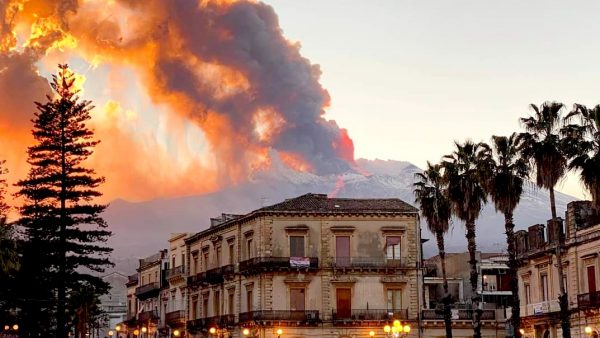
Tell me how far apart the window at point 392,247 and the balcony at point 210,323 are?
13230 millimetres

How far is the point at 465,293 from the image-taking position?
8556 centimetres

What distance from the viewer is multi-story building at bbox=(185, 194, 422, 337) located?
73.6m

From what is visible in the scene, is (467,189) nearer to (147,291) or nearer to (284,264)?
(284,264)

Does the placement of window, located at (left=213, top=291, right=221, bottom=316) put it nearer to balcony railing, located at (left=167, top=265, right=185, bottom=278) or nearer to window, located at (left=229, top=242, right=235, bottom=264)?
window, located at (left=229, top=242, right=235, bottom=264)

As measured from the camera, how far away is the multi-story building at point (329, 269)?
7356 cm

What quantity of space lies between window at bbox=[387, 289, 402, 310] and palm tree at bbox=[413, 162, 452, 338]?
633 centimetres

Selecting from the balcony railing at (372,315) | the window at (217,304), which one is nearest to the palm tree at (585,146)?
the balcony railing at (372,315)

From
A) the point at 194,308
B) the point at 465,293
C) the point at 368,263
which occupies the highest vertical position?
the point at 368,263

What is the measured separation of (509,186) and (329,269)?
73.0 feet

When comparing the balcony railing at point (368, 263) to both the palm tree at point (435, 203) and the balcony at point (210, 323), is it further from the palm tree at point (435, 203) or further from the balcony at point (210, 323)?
the balcony at point (210, 323)

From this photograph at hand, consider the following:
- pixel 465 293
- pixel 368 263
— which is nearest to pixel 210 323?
pixel 368 263

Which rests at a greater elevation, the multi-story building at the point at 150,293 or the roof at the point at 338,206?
the roof at the point at 338,206

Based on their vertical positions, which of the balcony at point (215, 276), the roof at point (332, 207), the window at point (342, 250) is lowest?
the balcony at point (215, 276)

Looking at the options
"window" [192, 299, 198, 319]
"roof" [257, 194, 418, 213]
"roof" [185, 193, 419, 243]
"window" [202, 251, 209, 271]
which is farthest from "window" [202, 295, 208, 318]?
"roof" [257, 194, 418, 213]
